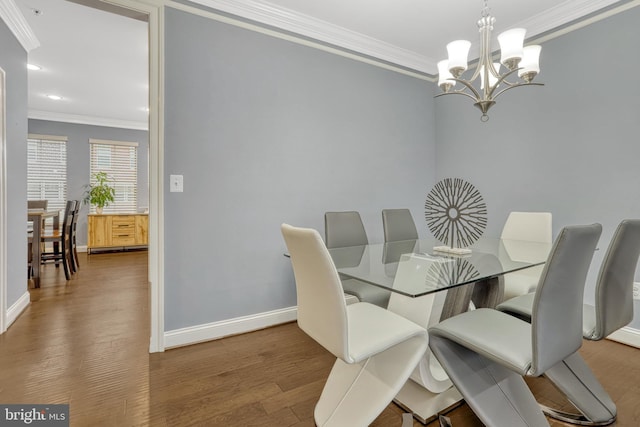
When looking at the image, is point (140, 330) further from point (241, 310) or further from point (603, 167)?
point (603, 167)

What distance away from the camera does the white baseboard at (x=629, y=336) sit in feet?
7.57

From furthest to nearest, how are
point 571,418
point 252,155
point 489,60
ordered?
point 252,155, point 489,60, point 571,418

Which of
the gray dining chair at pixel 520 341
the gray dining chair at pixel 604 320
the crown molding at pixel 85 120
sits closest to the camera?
the gray dining chair at pixel 520 341

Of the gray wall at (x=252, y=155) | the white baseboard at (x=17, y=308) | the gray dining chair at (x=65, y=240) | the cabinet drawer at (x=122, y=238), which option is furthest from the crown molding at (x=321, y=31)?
the cabinet drawer at (x=122, y=238)

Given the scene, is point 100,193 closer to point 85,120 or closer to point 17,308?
point 85,120

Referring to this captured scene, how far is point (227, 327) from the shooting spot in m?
2.49

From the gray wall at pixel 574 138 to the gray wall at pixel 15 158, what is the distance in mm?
4181

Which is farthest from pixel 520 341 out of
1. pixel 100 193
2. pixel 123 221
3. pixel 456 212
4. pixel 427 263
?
pixel 100 193

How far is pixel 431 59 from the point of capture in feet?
11.7

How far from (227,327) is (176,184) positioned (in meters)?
1.13

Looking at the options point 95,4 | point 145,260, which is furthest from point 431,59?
point 145,260

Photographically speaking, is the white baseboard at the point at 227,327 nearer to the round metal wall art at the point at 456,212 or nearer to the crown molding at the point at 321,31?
the round metal wall art at the point at 456,212

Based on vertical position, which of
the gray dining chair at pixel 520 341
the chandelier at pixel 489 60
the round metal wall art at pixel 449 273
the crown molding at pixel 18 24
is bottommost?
the gray dining chair at pixel 520 341

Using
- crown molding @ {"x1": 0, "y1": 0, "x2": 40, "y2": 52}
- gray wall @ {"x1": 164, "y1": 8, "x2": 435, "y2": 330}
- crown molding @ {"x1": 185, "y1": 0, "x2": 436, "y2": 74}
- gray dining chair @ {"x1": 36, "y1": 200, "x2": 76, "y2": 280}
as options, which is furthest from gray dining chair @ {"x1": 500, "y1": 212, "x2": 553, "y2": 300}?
gray dining chair @ {"x1": 36, "y1": 200, "x2": 76, "y2": 280}
